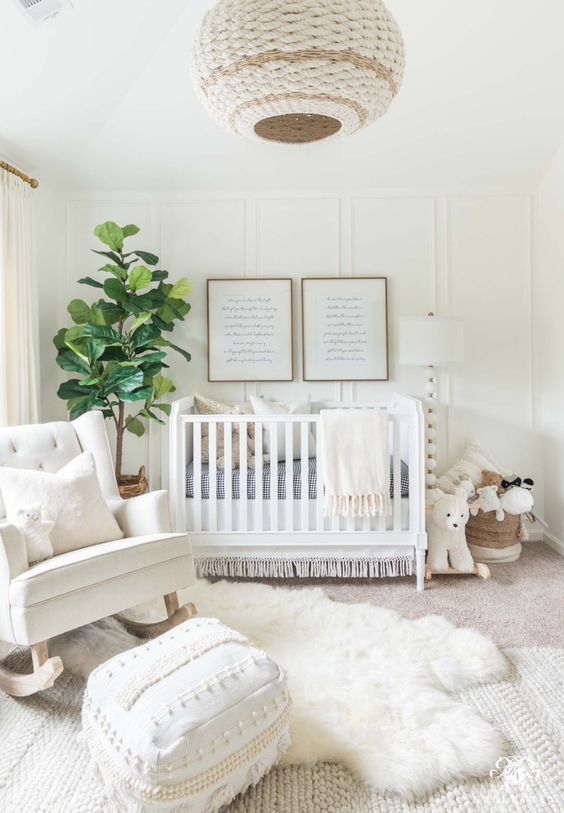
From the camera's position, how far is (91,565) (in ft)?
5.93

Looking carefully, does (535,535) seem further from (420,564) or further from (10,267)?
(10,267)

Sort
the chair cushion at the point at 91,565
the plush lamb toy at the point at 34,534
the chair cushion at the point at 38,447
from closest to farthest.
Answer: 1. the chair cushion at the point at 91,565
2. the plush lamb toy at the point at 34,534
3. the chair cushion at the point at 38,447

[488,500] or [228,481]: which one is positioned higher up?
[228,481]

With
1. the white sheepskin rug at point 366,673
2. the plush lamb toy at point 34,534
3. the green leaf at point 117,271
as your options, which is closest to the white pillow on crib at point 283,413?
the white sheepskin rug at point 366,673

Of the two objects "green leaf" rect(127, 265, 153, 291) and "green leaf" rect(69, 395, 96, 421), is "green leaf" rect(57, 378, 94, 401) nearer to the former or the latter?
"green leaf" rect(69, 395, 96, 421)

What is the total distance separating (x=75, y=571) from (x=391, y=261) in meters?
2.62

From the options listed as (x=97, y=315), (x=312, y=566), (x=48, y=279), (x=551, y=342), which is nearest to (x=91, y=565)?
(x=312, y=566)

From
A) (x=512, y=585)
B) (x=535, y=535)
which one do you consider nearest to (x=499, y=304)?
(x=535, y=535)

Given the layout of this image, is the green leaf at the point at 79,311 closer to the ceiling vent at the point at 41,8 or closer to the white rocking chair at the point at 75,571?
the white rocking chair at the point at 75,571

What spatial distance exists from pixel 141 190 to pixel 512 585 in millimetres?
3113

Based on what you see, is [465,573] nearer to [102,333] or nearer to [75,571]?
[75,571]

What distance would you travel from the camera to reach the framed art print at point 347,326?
344 centimetres

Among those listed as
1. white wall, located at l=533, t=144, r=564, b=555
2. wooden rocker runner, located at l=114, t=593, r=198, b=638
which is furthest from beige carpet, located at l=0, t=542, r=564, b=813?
white wall, located at l=533, t=144, r=564, b=555

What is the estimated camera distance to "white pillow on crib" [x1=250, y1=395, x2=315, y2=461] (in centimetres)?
305
